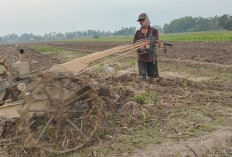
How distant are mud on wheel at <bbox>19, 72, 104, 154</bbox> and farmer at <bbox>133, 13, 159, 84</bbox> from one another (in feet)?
9.02

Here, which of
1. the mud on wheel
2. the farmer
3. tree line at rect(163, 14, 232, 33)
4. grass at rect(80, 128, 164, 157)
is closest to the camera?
the mud on wheel

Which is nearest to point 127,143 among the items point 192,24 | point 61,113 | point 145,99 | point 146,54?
A: point 61,113

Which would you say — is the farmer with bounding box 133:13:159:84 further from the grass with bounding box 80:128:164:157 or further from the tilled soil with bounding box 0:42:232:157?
the grass with bounding box 80:128:164:157

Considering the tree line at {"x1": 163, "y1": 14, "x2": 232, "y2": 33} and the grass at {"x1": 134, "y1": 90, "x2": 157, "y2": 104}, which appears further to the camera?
the tree line at {"x1": 163, "y1": 14, "x2": 232, "y2": 33}

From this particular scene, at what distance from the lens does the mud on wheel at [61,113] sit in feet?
11.4

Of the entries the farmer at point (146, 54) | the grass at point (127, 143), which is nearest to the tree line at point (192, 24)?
the farmer at point (146, 54)

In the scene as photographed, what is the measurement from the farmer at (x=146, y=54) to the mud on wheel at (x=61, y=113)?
9.02ft

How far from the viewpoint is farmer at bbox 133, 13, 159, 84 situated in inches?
258

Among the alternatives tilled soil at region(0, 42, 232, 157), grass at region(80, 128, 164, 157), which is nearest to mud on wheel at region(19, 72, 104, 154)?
grass at region(80, 128, 164, 157)

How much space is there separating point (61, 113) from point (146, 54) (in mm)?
3604

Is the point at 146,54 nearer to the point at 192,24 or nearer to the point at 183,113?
the point at 183,113

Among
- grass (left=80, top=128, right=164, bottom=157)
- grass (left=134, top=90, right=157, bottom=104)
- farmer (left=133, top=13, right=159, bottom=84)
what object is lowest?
grass (left=80, top=128, right=164, bottom=157)

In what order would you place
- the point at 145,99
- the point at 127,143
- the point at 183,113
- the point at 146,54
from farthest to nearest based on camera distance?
1. the point at 146,54
2. the point at 145,99
3. the point at 183,113
4. the point at 127,143

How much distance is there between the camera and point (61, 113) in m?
→ 3.65
